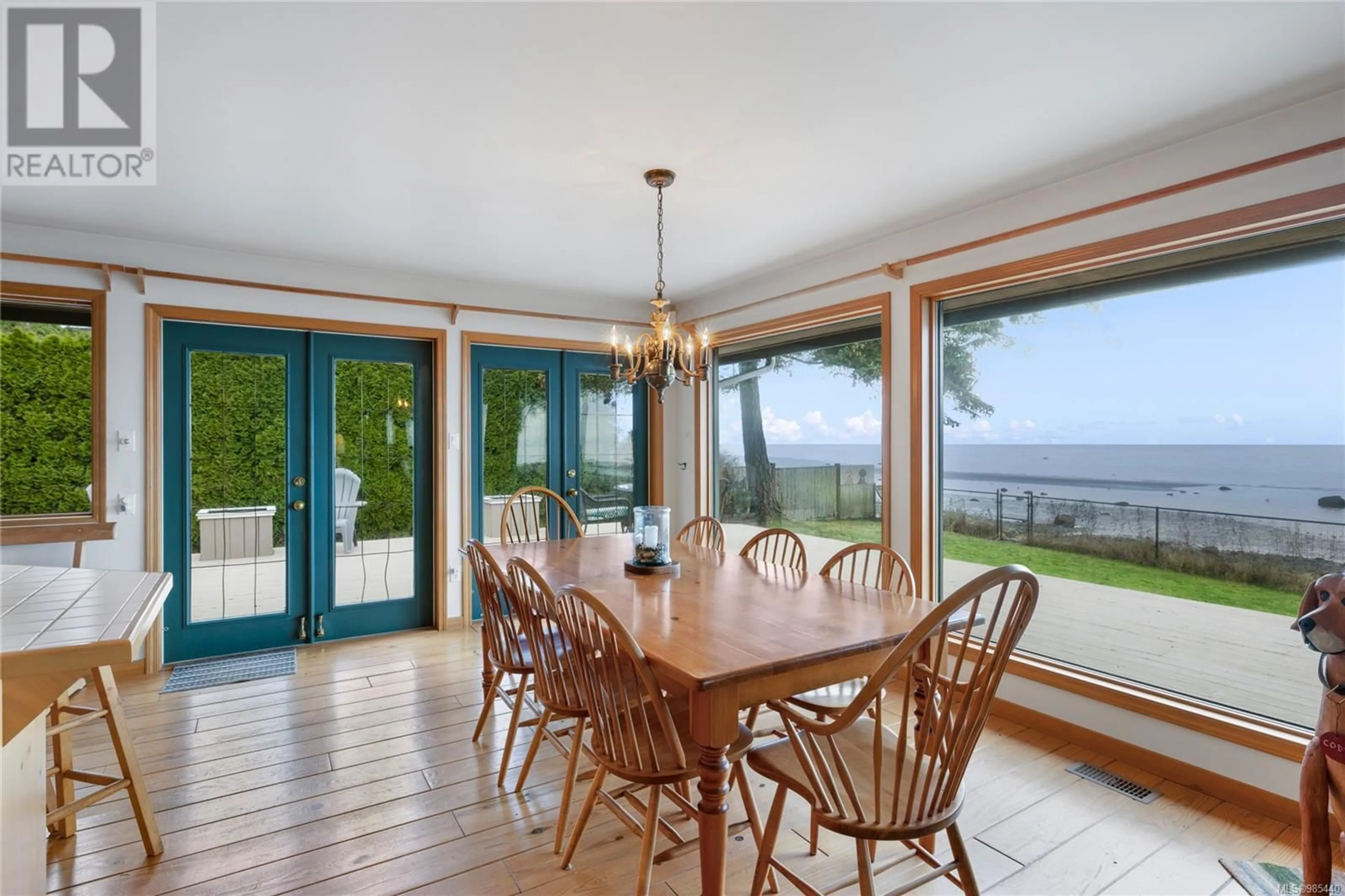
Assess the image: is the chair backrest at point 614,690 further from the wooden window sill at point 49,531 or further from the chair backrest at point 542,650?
the wooden window sill at point 49,531

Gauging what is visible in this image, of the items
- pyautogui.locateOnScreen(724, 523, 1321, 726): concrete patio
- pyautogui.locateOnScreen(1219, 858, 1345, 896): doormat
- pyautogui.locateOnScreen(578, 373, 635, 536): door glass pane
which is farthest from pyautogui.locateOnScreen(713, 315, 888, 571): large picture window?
pyautogui.locateOnScreen(1219, 858, 1345, 896): doormat

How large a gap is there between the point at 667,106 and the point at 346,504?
351cm

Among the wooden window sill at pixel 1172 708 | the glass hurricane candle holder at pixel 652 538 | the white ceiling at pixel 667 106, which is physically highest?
the white ceiling at pixel 667 106

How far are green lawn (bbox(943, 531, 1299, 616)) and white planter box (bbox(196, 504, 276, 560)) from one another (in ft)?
13.9

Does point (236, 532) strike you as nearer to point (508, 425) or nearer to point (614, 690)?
point (508, 425)

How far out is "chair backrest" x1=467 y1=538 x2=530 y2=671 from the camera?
250 centimetres

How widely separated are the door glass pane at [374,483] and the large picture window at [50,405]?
125 cm

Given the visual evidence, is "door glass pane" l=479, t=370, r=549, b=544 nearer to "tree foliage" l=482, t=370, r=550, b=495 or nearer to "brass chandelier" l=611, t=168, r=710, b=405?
"tree foliage" l=482, t=370, r=550, b=495

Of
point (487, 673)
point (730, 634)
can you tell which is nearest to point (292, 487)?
point (487, 673)

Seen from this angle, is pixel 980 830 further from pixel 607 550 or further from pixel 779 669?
pixel 607 550

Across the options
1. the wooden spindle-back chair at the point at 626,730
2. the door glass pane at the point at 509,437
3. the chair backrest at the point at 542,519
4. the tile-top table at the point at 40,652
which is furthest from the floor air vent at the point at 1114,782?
the door glass pane at the point at 509,437

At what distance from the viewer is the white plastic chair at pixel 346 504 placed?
438cm

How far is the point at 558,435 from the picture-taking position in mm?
5145

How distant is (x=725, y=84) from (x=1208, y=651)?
10.1 feet
